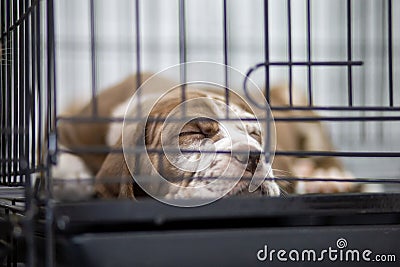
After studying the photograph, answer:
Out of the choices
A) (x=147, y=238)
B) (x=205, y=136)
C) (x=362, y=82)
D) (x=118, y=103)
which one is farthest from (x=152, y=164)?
(x=362, y=82)

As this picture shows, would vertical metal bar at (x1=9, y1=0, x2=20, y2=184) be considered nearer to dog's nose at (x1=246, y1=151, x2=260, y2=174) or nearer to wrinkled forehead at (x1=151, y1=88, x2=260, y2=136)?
wrinkled forehead at (x1=151, y1=88, x2=260, y2=136)

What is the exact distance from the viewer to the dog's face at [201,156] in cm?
99

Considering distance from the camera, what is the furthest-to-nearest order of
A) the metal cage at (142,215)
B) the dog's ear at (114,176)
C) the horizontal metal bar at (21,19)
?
the dog's ear at (114,176), the horizontal metal bar at (21,19), the metal cage at (142,215)

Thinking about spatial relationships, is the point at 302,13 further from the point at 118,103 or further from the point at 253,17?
the point at 118,103

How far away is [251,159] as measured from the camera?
973mm

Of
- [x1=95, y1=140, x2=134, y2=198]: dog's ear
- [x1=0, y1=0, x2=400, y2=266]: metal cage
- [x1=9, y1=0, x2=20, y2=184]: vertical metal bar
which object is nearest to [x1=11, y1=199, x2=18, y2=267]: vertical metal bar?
[x1=0, y1=0, x2=400, y2=266]: metal cage

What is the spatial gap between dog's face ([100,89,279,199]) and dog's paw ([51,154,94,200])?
3.5 inches

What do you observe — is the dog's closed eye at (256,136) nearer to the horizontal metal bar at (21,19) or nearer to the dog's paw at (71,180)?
the dog's paw at (71,180)

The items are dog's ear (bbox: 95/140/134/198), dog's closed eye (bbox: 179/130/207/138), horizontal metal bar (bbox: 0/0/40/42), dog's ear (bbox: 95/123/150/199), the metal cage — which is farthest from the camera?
dog's ear (bbox: 95/140/134/198)

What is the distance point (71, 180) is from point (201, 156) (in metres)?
0.20

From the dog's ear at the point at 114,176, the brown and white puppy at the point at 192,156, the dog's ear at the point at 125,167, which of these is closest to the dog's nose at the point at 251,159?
the brown and white puppy at the point at 192,156

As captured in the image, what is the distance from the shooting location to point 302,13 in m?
2.78

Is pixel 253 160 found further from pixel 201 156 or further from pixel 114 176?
pixel 114 176

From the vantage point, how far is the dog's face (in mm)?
990
